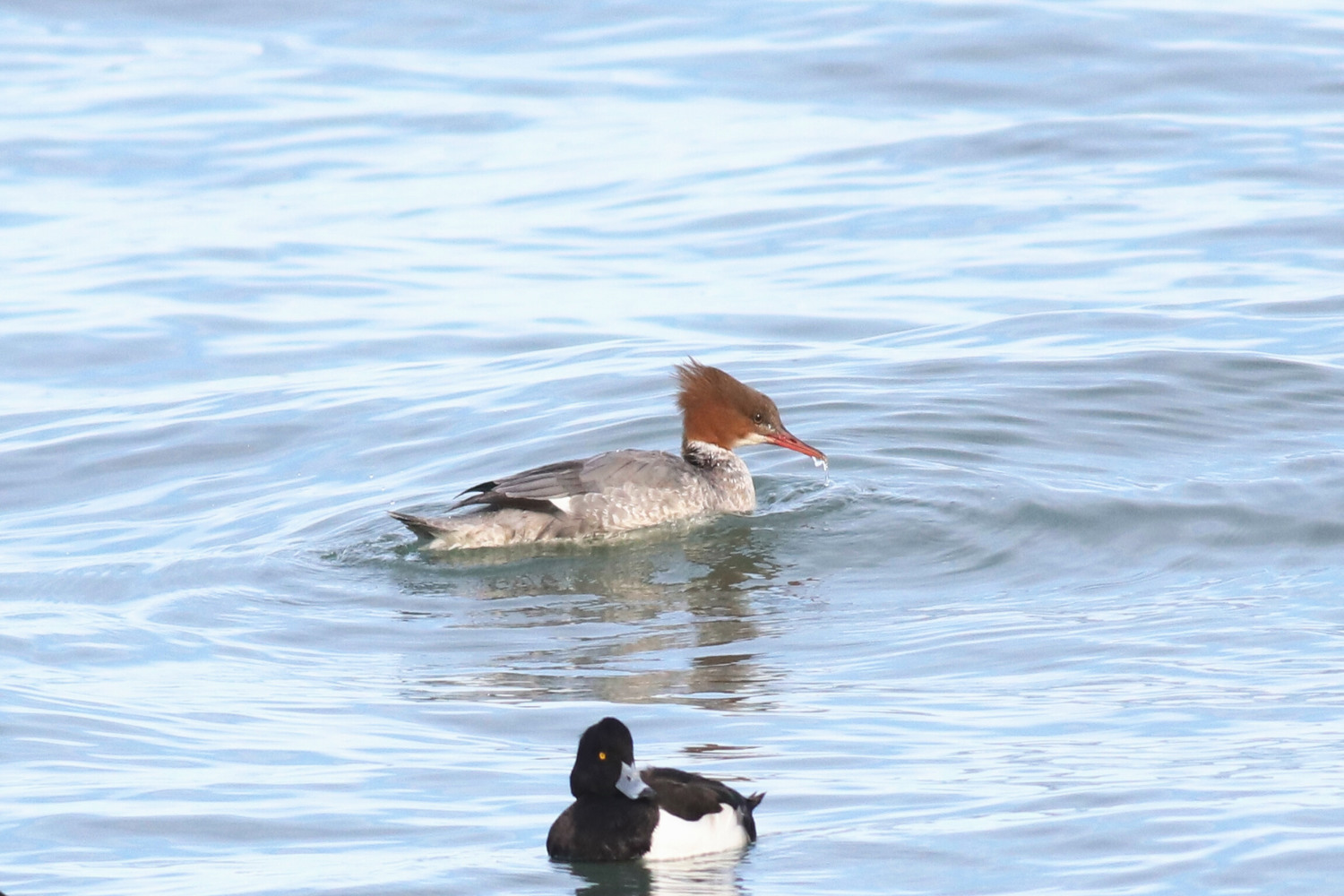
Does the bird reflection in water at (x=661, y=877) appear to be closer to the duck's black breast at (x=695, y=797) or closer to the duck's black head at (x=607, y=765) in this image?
the duck's black breast at (x=695, y=797)

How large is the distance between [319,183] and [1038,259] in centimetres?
825

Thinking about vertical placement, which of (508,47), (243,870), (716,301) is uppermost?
(508,47)

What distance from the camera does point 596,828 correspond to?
7.38 metres

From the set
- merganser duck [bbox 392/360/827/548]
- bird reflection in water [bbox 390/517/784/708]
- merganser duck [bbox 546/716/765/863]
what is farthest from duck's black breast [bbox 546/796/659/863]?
merganser duck [bbox 392/360/827/548]

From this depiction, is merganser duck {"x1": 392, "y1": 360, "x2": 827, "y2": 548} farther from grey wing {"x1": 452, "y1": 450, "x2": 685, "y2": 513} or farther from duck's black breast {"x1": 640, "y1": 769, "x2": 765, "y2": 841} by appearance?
duck's black breast {"x1": 640, "y1": 769, "x2": 765, "y2": 841}

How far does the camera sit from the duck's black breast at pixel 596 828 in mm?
7363

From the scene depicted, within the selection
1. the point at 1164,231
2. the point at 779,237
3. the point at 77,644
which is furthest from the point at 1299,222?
the point at 77,644

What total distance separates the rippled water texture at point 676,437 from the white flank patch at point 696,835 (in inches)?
5.8

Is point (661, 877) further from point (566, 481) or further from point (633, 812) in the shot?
point (566, 481)

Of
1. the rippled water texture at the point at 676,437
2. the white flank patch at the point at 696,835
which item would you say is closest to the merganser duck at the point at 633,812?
the white flank patch at the point at 696,835

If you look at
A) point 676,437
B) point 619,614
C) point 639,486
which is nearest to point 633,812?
point 619,614

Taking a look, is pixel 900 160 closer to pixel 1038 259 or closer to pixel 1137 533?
pixel 1038 259

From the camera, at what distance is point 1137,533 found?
37.1ft

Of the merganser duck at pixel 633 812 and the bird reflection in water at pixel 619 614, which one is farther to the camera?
the bird reflection in water at pixel 619 614
